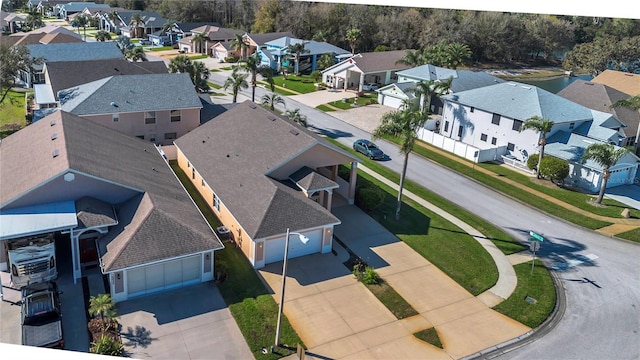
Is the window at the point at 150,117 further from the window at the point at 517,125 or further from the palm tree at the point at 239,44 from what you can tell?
the palm tree at the point at 239,44

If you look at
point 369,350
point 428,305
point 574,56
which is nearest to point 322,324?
point 369,350

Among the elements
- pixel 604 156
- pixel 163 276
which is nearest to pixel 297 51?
pixel 604 156

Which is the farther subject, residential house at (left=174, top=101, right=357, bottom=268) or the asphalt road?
residential house at (left=174, top=101, right=357, bottom=268)

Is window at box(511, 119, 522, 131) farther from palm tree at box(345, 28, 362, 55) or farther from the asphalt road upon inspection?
palm tree at box(345, 28, 362, 55)

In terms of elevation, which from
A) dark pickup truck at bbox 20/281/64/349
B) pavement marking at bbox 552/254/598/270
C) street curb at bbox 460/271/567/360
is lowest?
street curb at bbox 460/271/567/360

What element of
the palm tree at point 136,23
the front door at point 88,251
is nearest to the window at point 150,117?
the front door at point 88,251

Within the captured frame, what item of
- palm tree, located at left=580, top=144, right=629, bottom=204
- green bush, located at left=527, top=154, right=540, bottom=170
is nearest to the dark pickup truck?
palm tree, located at left=580, top=144, right=629, bottom=204
